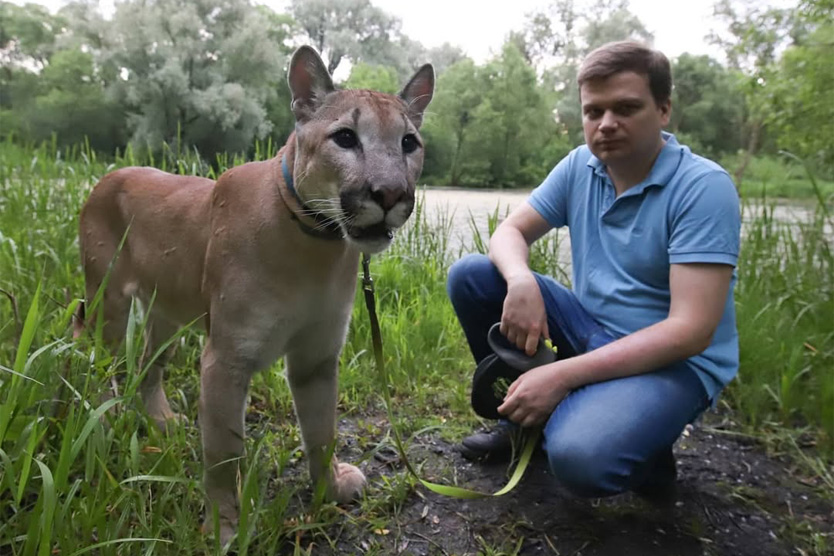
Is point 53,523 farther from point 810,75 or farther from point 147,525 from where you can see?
point 810,75

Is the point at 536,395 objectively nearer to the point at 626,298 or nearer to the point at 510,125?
the point at 626,298

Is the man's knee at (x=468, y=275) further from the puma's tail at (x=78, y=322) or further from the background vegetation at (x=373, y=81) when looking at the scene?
the puma's tail at (x=78, y=322)

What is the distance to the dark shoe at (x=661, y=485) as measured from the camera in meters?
1.62

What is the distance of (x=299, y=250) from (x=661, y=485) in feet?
3.84

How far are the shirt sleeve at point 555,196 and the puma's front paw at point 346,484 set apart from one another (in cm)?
97

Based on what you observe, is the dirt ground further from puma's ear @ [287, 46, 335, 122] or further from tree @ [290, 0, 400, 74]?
tree @ [290, 0, 400, 74]

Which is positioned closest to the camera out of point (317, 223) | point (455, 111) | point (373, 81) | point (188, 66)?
point (317, 223)

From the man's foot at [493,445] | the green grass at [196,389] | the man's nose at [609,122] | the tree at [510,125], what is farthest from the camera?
the tree at [510,125]

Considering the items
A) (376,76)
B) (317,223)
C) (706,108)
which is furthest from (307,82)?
(706,108)

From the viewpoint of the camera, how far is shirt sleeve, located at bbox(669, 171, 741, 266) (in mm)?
1402

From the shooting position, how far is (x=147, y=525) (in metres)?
1.21

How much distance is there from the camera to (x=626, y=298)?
1.62 meters

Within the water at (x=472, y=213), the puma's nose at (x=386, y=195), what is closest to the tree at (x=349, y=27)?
the water at (x=472, y=213)

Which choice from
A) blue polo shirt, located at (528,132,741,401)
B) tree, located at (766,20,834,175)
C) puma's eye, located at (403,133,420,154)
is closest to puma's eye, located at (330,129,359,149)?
puma's eye, located at (403,133,420,154)
